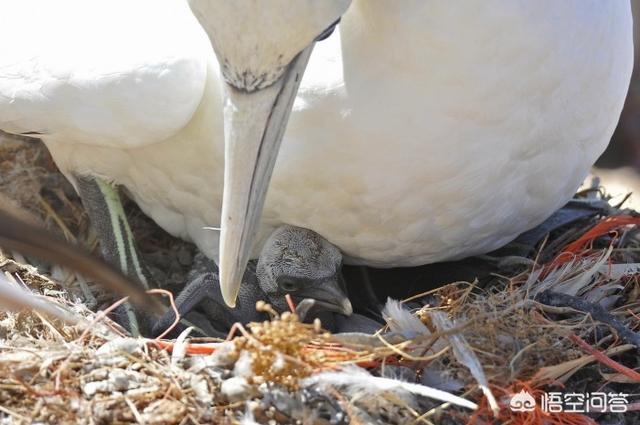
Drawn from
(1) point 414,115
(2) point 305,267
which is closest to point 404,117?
(1) point 414,115

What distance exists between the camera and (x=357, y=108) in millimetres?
2764

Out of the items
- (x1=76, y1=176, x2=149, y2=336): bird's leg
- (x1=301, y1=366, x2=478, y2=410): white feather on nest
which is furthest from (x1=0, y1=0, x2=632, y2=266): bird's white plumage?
(x1=301, y1=366, x2=478, y2=410): white feather on nest

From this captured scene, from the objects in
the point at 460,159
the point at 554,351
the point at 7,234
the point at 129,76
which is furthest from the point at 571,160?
the point at 7,234

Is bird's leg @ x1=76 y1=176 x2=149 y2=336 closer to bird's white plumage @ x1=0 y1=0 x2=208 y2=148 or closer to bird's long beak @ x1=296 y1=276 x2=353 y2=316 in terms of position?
bird's white plumage @ x1=0 y1=0 x2=208 y2=148

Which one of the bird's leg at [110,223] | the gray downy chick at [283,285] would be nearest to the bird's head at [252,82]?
the gray downy chick at [283,285]

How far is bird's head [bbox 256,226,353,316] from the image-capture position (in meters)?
3.07

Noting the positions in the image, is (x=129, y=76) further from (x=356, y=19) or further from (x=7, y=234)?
(x=7, y=234)

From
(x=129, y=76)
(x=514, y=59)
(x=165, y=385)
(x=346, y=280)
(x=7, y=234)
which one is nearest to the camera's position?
(x=7, y=234)

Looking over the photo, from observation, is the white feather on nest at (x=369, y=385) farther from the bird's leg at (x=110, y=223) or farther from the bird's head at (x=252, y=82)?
the bird's leg at (x=110, y=223)

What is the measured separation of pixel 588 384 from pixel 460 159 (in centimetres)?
60

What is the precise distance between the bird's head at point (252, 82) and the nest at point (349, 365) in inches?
8.9

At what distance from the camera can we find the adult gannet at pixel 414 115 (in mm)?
2512

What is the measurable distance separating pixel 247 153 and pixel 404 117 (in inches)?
16.7

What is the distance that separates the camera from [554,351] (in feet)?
8.78
